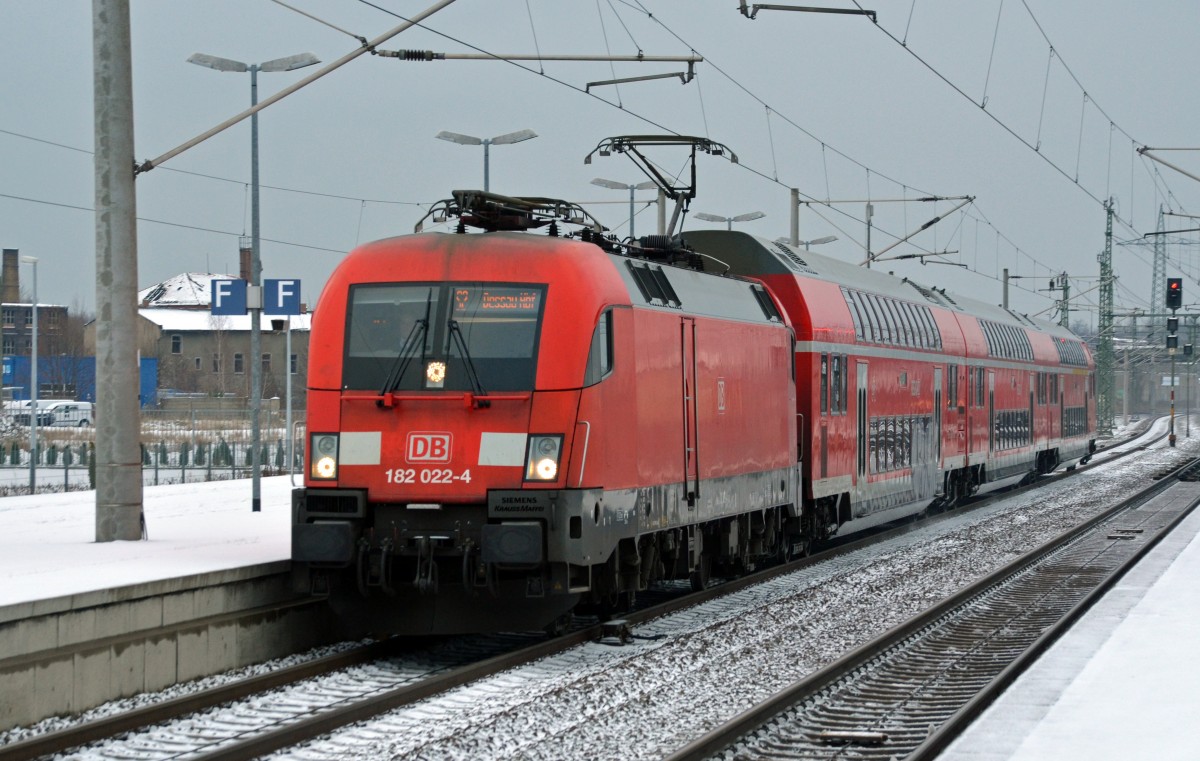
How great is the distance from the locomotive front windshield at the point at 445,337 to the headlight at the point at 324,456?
1.48 ft

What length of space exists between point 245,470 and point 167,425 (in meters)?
26.5

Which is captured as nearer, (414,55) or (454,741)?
(454,741)

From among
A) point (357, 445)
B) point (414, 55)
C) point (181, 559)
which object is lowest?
point (181, 559)

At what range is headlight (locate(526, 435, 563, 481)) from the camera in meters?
11.6

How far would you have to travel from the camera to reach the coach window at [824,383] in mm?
19281

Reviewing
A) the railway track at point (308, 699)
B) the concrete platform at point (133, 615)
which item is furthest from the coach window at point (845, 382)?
the concrete platform at point (133, 615)

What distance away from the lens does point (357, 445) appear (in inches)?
472

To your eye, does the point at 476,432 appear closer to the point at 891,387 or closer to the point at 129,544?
the point at 129,544

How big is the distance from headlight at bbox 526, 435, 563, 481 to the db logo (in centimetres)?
66

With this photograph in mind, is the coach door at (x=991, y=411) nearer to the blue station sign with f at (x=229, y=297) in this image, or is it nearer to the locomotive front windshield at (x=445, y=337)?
the blue station sign with f at (x=229, y=297)

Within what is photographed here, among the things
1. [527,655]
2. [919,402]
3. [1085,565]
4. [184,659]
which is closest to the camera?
[184,659]

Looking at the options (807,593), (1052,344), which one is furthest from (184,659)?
(1052,344)

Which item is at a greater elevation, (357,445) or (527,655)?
(357,445)

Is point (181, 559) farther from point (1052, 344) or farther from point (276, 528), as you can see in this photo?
point (1052, 344)
